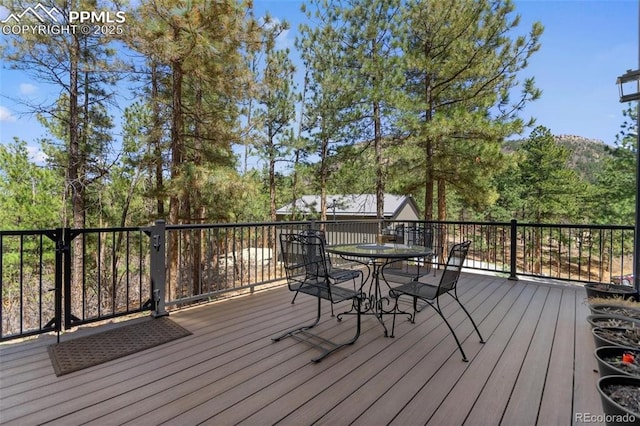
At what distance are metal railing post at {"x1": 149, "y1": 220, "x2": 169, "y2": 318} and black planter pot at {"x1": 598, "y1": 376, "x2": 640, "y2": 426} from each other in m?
3.47

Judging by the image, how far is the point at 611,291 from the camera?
3.28 m

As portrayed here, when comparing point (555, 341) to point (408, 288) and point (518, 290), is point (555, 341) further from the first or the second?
point (518, 290)

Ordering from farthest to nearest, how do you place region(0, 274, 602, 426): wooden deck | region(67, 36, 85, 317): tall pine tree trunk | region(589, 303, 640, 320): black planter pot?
region(67, 36, 85, 317): tall pine tree trunk → region(589, 303, 640, 320): black planter pot → region(0, 274, 602, 426): wooden deck

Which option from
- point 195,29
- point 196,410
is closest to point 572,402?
point 196,410

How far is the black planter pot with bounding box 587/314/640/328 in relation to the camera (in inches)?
87.0

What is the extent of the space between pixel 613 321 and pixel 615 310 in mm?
424

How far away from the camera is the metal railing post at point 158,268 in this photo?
319 cm

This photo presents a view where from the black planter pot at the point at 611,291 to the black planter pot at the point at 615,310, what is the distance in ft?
2.26

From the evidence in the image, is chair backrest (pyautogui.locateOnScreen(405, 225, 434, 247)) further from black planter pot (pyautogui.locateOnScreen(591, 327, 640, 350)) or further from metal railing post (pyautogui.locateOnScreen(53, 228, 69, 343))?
metal railing post (pyautogui.locateOnScreen(53, 228, 69, 343))

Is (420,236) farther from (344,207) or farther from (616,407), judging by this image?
(344,207)

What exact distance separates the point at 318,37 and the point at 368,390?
36.6 ft

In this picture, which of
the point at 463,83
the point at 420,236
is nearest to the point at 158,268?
the point at 420,236

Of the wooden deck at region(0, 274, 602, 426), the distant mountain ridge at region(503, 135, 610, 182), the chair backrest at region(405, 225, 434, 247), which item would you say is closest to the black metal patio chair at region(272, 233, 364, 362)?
the wooden deck at region(0, 274, 602, 426)

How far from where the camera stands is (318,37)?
34.5 feet
